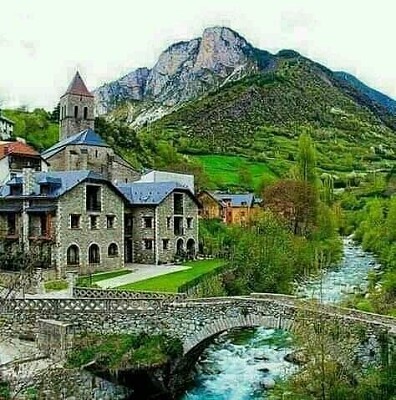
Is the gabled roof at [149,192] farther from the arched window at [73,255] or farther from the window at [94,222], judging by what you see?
the arched window at [73,255]

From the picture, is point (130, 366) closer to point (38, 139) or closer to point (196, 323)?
point (196, 323)

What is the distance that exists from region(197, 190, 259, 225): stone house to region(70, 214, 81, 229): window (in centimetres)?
2801

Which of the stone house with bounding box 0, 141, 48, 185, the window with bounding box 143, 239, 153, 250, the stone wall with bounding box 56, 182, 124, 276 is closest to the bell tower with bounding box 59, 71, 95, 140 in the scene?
the stone house with bounding box 0, 141, 48, 185

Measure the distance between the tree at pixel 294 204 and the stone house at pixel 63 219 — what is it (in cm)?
2469

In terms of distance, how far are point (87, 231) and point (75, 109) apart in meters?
37.8

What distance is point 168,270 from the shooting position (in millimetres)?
43438

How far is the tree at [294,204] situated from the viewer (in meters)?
65.8

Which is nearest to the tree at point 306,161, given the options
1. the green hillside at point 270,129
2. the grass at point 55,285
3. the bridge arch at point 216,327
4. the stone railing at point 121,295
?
the grass at point 55,285

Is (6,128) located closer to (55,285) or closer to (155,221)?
(155,221)

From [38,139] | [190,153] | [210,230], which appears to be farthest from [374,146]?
[210,230]

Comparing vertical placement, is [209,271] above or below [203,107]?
below

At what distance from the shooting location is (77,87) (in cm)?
7738

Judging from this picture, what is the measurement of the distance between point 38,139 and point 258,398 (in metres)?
70.4

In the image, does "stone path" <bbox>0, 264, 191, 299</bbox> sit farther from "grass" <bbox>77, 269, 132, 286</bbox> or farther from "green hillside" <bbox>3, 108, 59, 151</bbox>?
"green hillside" <bbox>3, 108, 59, 151</bbox>
